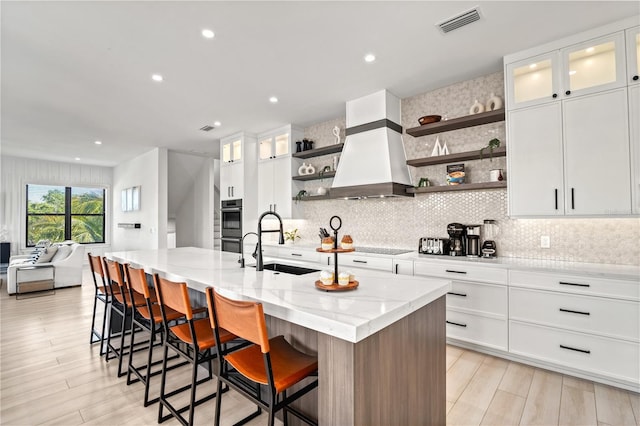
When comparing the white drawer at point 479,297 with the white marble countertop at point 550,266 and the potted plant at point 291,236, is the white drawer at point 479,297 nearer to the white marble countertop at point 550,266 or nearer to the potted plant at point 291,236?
the white marble countertop at point 550,266

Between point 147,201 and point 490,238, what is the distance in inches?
273

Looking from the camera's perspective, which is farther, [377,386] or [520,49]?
[520,49]

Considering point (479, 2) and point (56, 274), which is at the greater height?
point (479, 2)

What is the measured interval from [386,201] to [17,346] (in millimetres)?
4436

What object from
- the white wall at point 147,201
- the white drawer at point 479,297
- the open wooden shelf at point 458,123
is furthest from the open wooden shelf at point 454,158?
the white wall at point 147,201

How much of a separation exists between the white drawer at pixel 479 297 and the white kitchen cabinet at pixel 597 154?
913 millimetres

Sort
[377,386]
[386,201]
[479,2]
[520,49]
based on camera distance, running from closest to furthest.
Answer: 1. [377,386]
2. [479,2]
3. [520,49]
4. [386,201]

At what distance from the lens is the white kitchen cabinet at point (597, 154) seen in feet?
8.04

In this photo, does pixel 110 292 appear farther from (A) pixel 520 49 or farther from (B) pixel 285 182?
(A) pixel 520 49

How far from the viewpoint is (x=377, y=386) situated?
1.32 metres

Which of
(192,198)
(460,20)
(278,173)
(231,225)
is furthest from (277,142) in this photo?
(192,198)

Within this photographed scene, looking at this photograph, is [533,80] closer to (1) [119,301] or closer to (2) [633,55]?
(2) [633,55]

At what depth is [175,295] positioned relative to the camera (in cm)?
183

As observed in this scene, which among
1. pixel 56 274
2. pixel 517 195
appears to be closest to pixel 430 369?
pixel 517 195
